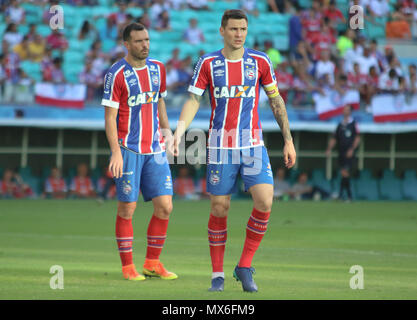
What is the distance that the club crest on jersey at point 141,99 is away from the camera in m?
8.73

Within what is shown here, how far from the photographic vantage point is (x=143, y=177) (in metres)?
8.91

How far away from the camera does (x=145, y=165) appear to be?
8875 millimetres

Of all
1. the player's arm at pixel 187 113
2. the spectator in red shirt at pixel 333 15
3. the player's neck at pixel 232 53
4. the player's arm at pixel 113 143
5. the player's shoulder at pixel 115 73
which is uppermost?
the spectator in red shirt at pixel 333 15

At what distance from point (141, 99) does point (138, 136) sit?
0.36 meters

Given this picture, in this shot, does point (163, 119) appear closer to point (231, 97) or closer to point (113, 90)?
point (113, 90)

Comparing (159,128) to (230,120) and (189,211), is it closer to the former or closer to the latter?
(230,120)

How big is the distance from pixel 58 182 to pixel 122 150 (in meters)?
16.1

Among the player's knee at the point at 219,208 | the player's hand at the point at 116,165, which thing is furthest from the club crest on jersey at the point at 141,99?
the player's knee at the point at 219,208

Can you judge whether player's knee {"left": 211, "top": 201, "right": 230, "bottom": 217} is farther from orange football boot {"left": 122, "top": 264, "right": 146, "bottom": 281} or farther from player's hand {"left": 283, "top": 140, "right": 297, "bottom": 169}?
orange football boot {"left": 122, "top": 264, "right": 146, "bottom": 281}

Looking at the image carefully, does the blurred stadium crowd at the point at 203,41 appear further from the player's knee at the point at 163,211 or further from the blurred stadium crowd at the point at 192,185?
the player's knee at the point at 163,211

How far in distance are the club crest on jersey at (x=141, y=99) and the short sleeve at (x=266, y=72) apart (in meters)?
1.29

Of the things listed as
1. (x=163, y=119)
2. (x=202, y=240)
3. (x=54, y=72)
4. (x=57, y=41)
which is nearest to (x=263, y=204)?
(x=163, y=119)

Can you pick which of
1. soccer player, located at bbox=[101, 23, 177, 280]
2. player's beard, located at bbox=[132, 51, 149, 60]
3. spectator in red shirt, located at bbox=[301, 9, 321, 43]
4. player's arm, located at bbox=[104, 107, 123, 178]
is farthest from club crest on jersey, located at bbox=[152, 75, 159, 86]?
spectator in red shirt, located at bbox=[301, 9, 321, 43]
